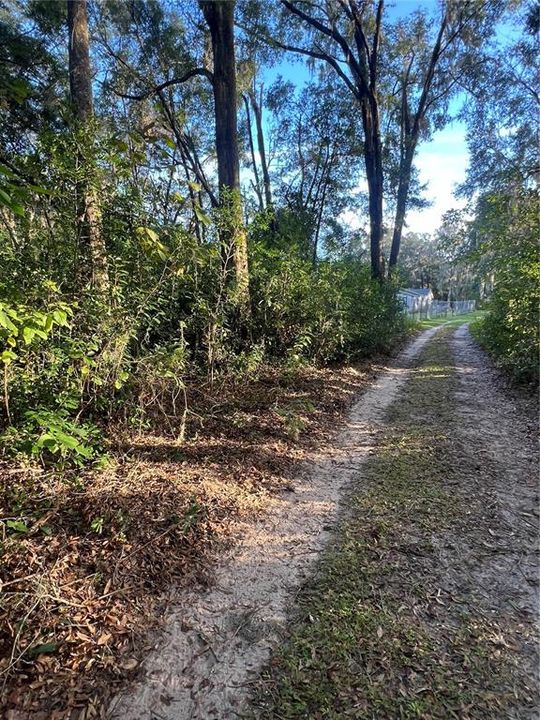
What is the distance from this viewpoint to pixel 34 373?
283 cm

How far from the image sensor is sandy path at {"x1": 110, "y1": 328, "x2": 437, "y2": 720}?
4.94 feet

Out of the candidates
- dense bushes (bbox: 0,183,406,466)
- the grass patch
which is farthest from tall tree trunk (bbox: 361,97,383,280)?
dense bushes (bbox: 0,183,406,466)

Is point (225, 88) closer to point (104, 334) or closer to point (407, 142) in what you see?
point (104, 334)

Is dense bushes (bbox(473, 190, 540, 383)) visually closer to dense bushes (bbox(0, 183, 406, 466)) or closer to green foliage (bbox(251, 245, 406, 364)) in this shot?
green foliage (bbox(251, 245, 406, 364))

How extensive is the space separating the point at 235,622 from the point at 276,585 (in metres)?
0.33

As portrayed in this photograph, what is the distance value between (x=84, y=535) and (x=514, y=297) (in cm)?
712

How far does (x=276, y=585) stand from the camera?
2.11m

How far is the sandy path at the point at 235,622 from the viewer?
1.50 m

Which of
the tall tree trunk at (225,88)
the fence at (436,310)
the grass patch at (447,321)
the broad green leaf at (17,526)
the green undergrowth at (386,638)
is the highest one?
the tall tree trunk at (225,88)

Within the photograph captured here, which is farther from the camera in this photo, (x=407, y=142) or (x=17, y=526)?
(x=407, y=142)

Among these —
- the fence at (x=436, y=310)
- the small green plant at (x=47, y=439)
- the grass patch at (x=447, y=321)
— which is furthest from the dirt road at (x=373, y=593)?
the fence at (x=436, y=310)

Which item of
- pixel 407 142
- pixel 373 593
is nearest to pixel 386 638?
pixel 373 593

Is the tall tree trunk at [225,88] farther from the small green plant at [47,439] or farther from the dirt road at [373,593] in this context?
the dirt road at [373,593]

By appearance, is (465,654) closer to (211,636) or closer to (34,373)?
(211,636)
